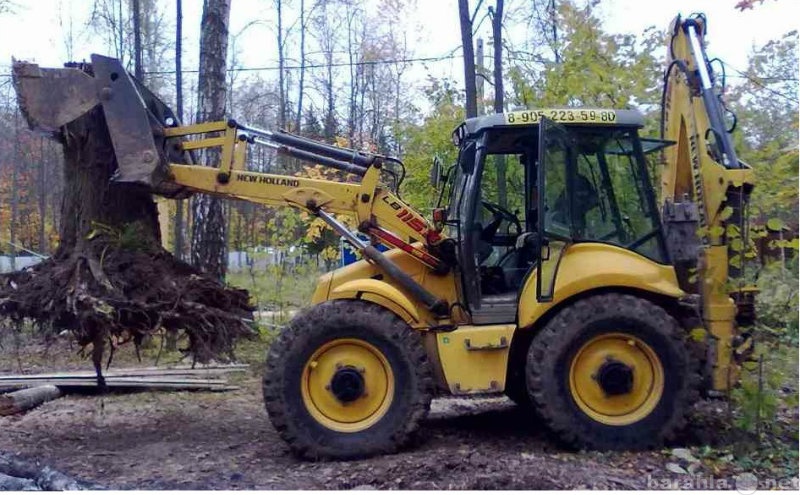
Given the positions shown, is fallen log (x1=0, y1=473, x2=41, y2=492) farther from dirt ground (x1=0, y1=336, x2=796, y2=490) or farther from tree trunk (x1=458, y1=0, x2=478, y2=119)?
tree trunk (x1=458, y1=0, x2=478, y2=119)

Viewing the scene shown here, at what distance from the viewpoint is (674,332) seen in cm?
582

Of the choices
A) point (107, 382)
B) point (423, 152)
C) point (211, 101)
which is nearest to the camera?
point (107, 382)

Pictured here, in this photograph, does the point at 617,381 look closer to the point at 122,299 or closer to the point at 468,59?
the point at 122,299

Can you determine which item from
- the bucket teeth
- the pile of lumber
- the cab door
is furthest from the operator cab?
the pile of lumber

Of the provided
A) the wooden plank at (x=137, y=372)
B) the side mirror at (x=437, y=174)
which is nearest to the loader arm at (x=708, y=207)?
the side mirror at (x=437, y=174)

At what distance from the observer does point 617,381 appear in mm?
5793

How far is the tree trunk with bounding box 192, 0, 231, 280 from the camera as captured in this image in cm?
1056

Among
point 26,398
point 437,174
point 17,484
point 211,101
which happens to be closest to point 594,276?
point 437,174

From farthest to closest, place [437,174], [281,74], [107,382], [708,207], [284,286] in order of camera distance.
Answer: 1. [281,74]
2. [284,286]
3. [107,382]
4. [437,174]
5. [708,207]

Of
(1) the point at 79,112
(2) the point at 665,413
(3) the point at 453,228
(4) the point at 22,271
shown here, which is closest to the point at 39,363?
(4) the point at 22,271

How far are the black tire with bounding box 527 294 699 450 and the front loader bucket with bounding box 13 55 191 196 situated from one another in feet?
10.6

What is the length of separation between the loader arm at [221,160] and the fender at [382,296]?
213mm

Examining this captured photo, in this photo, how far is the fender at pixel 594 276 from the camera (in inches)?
231

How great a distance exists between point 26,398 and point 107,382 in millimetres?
832
